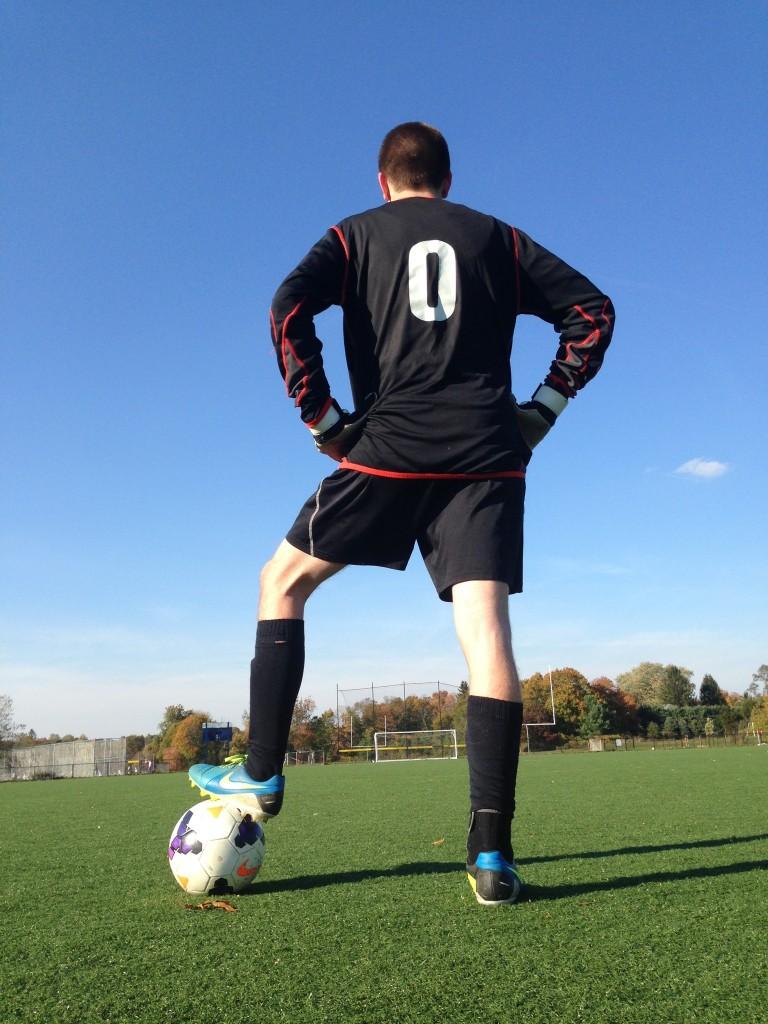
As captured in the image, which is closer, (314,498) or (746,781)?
(314,498)

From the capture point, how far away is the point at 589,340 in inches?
122

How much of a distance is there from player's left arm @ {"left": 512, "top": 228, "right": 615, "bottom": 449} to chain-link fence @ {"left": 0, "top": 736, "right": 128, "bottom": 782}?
50.0 meters

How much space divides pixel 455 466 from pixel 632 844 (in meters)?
2.33

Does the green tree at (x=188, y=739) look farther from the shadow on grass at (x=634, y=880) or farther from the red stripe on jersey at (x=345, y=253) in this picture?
the red stripe on jersey at (x=345, y=253)

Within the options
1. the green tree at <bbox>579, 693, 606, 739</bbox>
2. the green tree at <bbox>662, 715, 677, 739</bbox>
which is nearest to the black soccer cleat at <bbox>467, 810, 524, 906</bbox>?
the green tree at <bbox>579, 693, 606, 739</bbox>

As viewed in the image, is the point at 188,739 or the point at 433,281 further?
the point at 188,739

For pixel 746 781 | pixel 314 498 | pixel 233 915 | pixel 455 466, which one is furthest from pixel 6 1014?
pixel 746 781

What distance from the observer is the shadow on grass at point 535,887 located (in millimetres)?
2701

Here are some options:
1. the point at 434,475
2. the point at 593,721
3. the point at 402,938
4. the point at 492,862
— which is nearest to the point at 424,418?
the point at 434,475

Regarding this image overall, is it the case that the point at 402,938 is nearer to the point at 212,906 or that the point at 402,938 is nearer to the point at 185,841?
the point at 212,906

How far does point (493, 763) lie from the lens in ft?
8.50

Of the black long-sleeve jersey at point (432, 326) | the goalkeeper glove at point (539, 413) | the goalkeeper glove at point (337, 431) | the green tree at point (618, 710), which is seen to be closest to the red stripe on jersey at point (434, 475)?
the black long-sleeve jersey at point (432, 326)

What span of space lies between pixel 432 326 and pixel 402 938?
6.32 feet

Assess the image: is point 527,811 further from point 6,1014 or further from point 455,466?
point 6,1014
